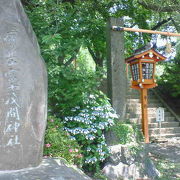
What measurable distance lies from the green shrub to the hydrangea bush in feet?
0.91

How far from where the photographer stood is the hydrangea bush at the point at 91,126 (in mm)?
5732

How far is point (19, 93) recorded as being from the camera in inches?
144

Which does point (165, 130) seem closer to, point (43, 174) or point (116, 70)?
point (116, 70)

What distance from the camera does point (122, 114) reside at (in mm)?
6480

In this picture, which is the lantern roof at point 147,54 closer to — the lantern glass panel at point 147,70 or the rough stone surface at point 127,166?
the lantern glass panel at point 147,70

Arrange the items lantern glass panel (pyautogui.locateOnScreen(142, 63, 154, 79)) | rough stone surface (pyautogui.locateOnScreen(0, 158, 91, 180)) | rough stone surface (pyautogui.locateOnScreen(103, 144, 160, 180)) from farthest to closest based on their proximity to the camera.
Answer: lantern glass panel (pyautogui.locateOnScreen(142, 63, 154, 79)) → rough stone surface (pyautogui.locateOnScreen(103, 144, 160, 180)) → rough stone surface (pyautogui.locateOnScreen(0, 158, 91, 180))

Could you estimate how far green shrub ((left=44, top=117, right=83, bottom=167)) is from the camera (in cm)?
503

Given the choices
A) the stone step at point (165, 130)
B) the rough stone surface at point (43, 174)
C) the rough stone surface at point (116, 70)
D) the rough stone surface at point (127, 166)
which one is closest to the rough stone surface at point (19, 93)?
the rough stone surface at point (43, 174)

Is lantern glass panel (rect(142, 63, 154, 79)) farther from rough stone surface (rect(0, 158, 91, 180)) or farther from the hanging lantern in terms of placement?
rough stone surface (rect(0, 158, 91, 180))

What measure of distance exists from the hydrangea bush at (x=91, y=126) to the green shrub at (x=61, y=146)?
28 cm

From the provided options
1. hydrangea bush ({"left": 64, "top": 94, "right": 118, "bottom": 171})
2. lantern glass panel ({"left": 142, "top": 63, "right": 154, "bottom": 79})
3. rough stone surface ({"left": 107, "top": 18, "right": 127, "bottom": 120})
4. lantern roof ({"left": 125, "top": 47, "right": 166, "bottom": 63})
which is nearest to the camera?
hydrangea bush ({"left": 64, "top": 94, "right": 118, "bottom": 171})

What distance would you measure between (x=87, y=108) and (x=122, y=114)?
1031mm

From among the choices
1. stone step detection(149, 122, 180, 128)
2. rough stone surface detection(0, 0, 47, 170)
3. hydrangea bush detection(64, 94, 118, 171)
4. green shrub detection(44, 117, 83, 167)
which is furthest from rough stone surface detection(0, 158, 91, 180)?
stone step detection(149, 122, 180, 128)

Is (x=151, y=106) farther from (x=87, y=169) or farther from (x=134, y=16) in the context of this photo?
(x=87, y=169)
